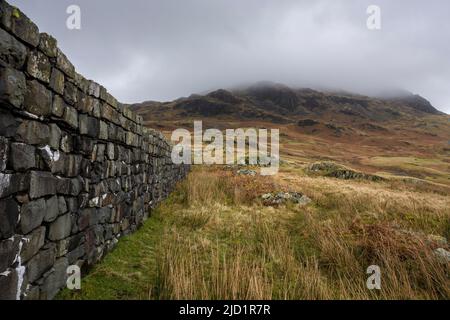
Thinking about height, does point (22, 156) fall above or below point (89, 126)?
below

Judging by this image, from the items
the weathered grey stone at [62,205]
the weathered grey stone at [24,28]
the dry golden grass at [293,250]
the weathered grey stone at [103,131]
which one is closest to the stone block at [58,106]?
the weathered grey stone at [24,28]

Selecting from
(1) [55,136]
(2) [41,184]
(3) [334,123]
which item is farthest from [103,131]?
(3) [334,123]

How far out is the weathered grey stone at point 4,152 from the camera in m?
2.43

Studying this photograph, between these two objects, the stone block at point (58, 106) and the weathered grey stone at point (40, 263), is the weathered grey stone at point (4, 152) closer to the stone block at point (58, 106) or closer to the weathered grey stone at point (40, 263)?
the stone block at point (58, 106)

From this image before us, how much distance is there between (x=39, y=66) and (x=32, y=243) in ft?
4.94

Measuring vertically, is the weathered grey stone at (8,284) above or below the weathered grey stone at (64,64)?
below

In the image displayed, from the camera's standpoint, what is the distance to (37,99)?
2902mm

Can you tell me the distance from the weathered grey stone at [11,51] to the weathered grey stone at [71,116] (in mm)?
902

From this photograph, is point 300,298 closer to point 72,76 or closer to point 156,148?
point 72,76

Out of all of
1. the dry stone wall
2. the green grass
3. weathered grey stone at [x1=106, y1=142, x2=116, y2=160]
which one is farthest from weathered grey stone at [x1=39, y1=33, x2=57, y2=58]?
the green grass

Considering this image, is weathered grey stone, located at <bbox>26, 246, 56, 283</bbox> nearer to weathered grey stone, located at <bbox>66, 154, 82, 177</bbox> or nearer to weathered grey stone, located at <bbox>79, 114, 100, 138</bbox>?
weathered grey stone, located at <bbox>66, 154, 82, 177</bbox>

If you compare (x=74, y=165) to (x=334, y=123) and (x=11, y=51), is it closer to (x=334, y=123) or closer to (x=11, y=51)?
(x=11, y=51)

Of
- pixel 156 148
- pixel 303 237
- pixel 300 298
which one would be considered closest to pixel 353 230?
pixel 303 237

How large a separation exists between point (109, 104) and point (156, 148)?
3847 mm
